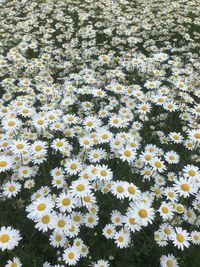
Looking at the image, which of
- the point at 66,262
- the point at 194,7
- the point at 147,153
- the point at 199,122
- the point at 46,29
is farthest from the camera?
the point at 194,7

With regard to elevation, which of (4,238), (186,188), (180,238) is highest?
(186,188)

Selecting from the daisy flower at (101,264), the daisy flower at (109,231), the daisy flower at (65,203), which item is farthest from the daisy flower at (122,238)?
the daisy flower at (65,203)

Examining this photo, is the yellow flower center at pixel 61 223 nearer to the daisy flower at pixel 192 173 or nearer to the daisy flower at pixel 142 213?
the daisy flower at pixel 142 213

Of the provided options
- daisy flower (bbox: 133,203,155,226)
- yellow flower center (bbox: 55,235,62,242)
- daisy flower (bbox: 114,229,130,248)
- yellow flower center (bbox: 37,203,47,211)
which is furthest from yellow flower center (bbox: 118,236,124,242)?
yellow flower center (bbox: 37,203,47,211)

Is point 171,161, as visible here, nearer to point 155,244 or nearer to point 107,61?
point 155,244

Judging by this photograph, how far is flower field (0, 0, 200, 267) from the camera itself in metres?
4.15

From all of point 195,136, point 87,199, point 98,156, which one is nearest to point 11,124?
point 98,156

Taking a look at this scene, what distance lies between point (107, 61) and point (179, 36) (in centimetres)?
334

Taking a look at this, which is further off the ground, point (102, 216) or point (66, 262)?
point (66, 262)

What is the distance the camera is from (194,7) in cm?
1084

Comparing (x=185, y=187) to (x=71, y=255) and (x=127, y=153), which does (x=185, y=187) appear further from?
(x=71, y=255)

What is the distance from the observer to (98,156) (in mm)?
5105

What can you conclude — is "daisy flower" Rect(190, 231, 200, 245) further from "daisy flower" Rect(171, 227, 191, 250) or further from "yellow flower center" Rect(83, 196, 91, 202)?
"yellow flower center" Rect(83, 196, 91, 202)

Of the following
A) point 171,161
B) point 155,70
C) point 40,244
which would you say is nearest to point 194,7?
point 155,70
